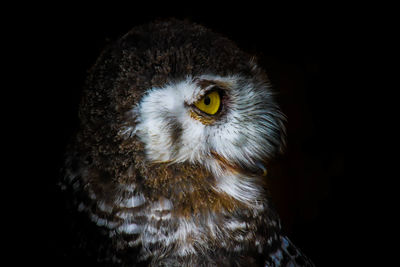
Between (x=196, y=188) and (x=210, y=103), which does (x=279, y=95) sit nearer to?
(x=210, y=103)

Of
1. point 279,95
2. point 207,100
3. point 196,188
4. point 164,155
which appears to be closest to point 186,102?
point 207,100

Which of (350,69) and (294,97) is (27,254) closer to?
Result: (294,97)

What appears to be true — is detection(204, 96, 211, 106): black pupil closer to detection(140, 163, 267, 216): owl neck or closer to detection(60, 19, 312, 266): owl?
detection(60, 19, 312, 266): owl

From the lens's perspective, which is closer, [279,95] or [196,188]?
[196,188]

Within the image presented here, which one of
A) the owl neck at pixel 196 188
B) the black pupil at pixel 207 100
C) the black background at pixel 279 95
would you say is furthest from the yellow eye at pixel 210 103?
the black background at pixel 279 95

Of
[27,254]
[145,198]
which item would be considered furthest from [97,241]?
[27,254]

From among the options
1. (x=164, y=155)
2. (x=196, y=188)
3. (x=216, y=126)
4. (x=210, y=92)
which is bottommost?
(x=196, y=188)
